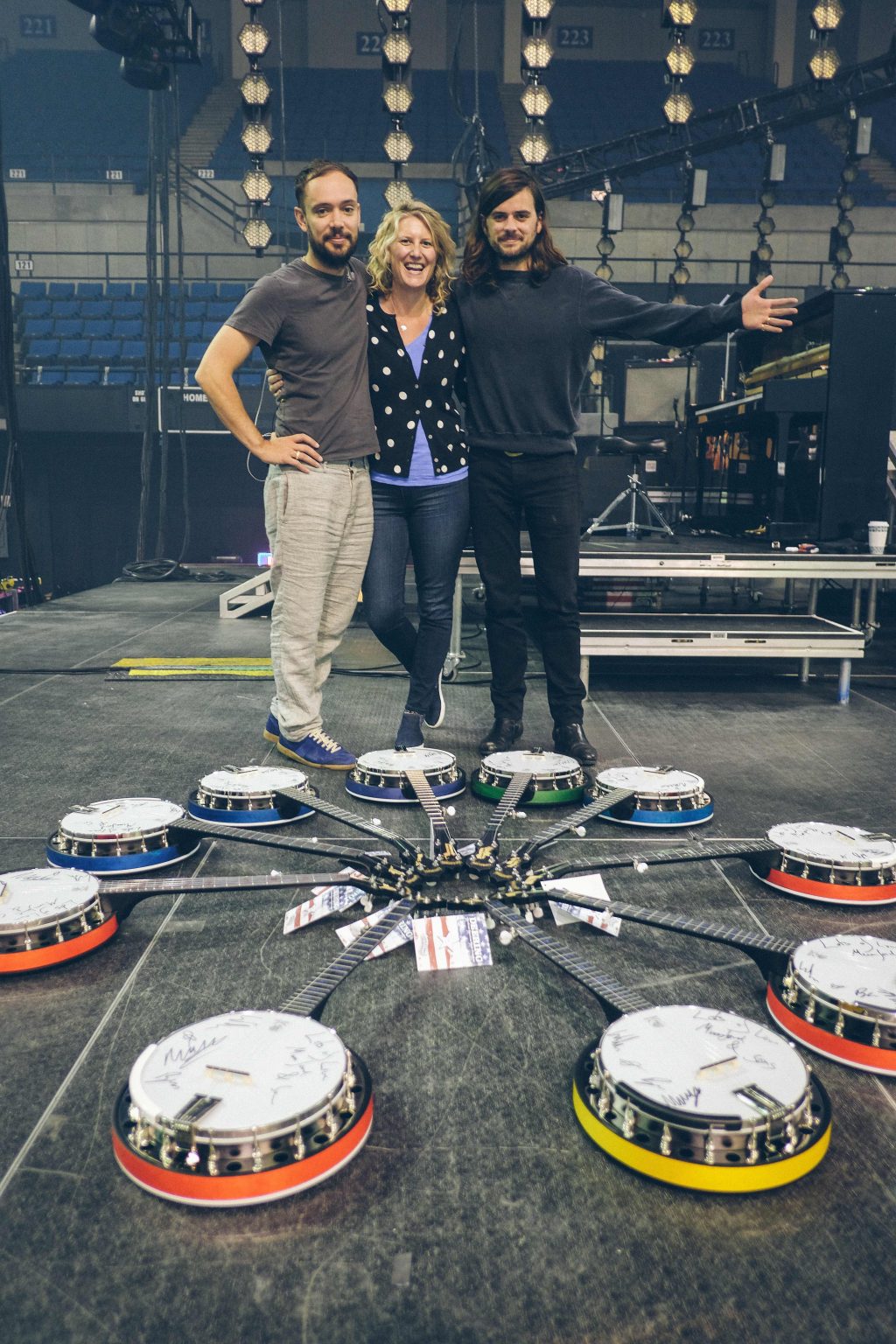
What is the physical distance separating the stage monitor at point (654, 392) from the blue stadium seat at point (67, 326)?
20.2ft

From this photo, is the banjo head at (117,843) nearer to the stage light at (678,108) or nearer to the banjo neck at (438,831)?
the banjo neck at (438,831)

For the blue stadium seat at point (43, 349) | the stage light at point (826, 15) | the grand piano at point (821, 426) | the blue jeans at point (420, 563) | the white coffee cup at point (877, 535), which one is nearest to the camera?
the blue jeans at point (420, 563)

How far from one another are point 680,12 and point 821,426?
173 inches

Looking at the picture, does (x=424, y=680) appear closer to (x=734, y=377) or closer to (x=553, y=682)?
(x=553, y=682)

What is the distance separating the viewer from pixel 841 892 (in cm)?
155

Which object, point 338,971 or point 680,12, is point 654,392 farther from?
point 338,971

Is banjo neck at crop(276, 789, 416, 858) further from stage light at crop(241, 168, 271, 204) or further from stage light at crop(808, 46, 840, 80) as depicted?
stage light at crop(808, 46, 840, 80)

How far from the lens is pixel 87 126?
14281 millimetres

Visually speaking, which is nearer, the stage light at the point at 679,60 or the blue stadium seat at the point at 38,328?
the stage light at the point at 679,60

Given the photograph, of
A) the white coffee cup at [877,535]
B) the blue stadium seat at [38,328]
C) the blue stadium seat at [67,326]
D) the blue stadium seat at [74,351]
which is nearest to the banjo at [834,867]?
the white coffee cup at [877,535]

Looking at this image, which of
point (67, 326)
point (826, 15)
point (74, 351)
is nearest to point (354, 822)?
point (826, 15)

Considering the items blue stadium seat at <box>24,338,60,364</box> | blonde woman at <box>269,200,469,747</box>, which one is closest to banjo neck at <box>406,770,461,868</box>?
blonde woman at <box>269,200,469,747</box>

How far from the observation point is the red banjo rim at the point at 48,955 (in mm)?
1294

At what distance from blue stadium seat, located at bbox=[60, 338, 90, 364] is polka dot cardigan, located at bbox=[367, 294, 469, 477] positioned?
8661 millimetres
